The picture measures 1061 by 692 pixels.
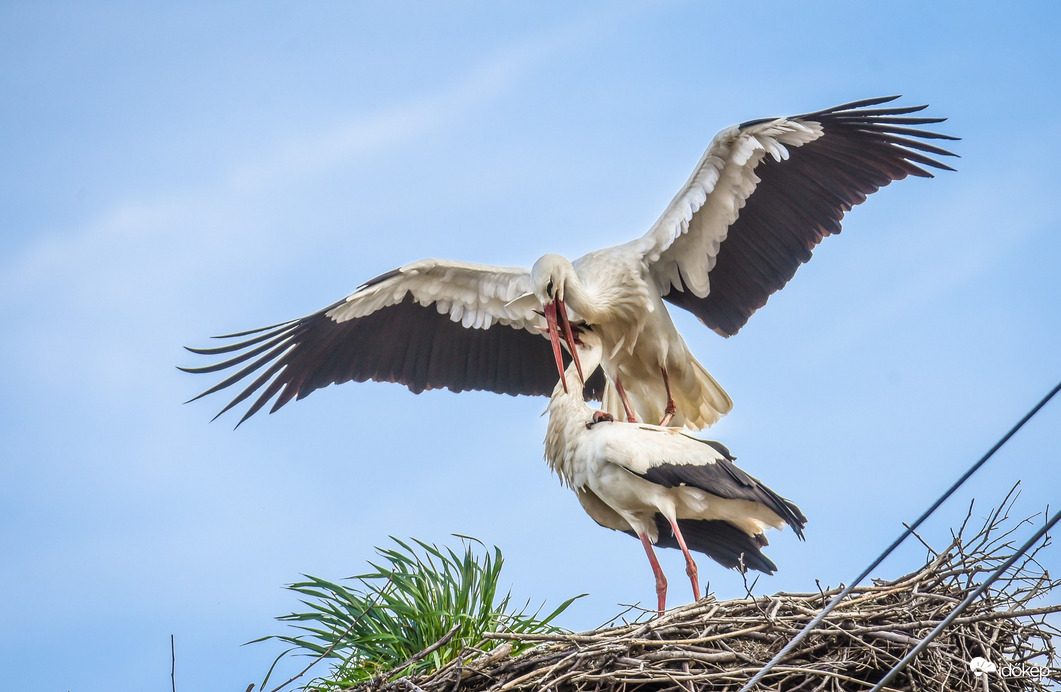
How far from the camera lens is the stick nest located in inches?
184

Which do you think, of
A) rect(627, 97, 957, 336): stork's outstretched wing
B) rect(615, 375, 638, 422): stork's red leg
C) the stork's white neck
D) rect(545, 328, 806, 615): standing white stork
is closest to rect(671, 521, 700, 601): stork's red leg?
rect(545, 328, 806, 615): standing white stork

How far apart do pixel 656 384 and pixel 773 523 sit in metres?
1.74

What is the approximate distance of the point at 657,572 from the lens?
20.6 ft

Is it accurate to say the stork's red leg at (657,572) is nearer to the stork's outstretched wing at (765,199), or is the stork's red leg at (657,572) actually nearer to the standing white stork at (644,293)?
the standing white stork at (644,293)

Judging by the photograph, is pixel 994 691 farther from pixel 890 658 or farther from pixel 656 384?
pixel 656 384

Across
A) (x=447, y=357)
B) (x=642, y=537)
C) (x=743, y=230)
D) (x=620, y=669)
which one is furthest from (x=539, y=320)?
(x=620, y=669)

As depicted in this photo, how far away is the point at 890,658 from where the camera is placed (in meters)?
4.68

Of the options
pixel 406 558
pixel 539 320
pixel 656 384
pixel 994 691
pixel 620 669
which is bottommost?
pixel 994 691

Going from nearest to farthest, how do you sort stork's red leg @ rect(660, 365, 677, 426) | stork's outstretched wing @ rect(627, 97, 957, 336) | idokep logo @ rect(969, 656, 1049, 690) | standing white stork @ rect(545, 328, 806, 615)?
idokep logo @ rect(969, 656, 1049, 690)
standing white stork @ rect(545, 328, 806, 615)
stork's outstretched wing @ rect(627, 97, 957, 336)
stork's red leg @ rect(660, 365, 677, 426)

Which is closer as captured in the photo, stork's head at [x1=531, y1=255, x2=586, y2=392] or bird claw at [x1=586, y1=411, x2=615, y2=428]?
bird claw at [x1=586, y1=411, x2=615, y2=428]

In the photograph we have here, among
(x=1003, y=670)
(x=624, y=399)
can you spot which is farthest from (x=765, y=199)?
(x=1003, y=670)

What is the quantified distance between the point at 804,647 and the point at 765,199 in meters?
3.13

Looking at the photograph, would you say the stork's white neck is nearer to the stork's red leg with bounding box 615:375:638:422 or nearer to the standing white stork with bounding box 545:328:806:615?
the standing white stork with bounding box 545:328:806:615

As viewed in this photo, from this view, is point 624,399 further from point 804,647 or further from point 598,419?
point 804,647
